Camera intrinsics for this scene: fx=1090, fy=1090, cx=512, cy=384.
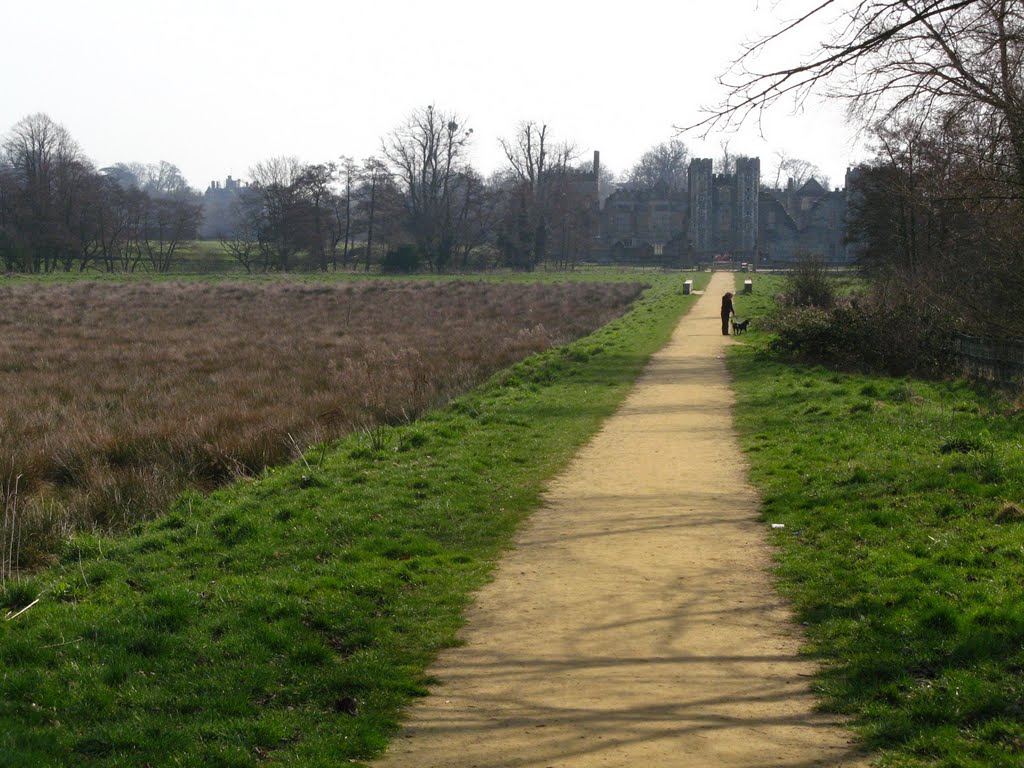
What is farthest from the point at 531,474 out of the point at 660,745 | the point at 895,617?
the point at 660,745

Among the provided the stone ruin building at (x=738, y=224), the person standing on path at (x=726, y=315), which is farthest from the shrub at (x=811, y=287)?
the stone ruin building at (x=738, y=224)

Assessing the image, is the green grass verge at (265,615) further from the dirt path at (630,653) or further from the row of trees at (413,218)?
the row of trees at (413,218)

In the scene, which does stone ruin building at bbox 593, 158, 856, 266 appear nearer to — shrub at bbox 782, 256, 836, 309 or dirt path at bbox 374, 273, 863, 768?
shrub at bbox 782, 256, 836, 309

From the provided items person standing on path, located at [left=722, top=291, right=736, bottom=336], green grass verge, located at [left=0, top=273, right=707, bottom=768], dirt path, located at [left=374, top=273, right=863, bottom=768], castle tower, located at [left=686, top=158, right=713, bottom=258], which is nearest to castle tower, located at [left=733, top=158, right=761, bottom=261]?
castle tower, located at [left=686, top=158, right=713, bottom=258]

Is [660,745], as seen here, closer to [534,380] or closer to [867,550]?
[867,550]

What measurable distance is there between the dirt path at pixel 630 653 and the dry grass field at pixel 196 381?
4445mm

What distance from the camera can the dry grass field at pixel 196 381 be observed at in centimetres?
1252

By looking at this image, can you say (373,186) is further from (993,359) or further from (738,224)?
(993,359)

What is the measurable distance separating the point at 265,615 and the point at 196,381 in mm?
15579

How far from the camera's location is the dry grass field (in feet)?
41.1

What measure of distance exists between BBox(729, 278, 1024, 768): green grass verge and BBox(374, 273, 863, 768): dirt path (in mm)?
294

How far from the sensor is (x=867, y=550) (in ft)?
27.6

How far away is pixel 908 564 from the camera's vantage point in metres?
7.82

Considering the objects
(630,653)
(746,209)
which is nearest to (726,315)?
(630,653)
